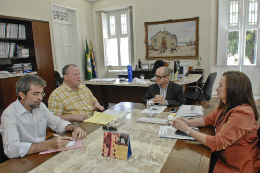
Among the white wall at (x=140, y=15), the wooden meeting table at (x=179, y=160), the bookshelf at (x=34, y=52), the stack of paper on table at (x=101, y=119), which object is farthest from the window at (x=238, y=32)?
the wooden meeting table at (x=179, y=160)

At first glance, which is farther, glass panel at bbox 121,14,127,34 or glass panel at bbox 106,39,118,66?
glass panel at bbox 106,39,118,66

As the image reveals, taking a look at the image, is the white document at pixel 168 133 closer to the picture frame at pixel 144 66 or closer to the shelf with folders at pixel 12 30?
the shelf with folders at pixel 12 30

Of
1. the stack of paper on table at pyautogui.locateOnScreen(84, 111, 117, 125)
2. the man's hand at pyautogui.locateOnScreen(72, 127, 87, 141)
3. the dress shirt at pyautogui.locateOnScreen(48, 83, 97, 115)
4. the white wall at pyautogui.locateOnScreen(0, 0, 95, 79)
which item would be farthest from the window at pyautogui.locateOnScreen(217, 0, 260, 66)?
the man's hand at pyautogui.locateOnScreen(72, 127, 87, 141)

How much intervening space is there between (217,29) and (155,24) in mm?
1863

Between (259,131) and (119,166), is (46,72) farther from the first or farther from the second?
(259,131)

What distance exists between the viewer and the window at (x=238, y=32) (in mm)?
5379

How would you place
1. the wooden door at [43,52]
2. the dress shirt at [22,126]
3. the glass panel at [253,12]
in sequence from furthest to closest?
the glass panel at [253,12] < the wooden door at [43,52] < the dress shirt at [22,126]

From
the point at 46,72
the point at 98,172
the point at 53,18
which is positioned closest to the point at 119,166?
the point at 98,172

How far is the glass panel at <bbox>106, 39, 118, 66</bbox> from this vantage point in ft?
23.5

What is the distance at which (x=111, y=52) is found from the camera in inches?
286

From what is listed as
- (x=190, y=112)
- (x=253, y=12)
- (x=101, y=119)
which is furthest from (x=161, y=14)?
(x=101, y=119)

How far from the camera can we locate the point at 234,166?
130 cm

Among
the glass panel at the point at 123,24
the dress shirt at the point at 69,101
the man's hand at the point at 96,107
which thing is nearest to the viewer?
the dress shirt at the point at 69,101

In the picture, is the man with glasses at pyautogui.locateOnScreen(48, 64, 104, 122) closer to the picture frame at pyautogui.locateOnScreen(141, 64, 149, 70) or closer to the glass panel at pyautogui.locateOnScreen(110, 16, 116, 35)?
the picture frame at pyautogui.locateOnScreen(141, 64, 149, 70)
